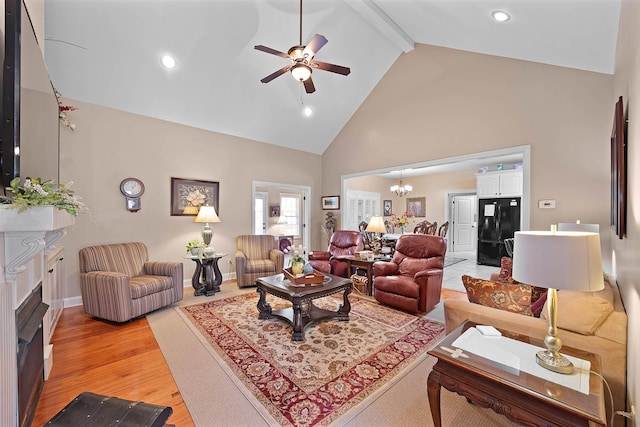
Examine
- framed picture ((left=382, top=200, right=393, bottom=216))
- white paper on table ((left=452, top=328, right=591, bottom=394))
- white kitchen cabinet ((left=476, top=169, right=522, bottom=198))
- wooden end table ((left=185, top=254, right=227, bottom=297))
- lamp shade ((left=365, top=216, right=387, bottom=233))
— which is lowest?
wooden end table ((left=185, top=254, right=227, bottom=297))

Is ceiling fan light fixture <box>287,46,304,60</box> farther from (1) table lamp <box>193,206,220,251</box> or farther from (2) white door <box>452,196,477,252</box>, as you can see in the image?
(2) white door <box>452,196,477,252</box>

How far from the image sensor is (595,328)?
156 centimetres

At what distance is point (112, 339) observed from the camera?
279 centimetres

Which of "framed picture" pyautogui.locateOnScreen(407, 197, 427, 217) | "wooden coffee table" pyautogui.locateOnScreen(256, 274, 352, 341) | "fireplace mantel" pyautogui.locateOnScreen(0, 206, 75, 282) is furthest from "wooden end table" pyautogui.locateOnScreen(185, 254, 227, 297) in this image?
"framed picture" pyautogui.locateOnScreen(407, 197, 427, 217)

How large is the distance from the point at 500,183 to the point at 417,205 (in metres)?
2.95

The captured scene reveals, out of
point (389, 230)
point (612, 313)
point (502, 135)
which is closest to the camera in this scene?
A: point (612, 313)

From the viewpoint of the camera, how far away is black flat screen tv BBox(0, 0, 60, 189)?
132cm

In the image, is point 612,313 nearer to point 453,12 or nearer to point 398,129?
point 453,12

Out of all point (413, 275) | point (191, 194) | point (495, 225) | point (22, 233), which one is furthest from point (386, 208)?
point (22, 233)

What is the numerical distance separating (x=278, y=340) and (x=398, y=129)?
4.20 meters

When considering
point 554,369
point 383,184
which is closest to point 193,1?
point 554,369

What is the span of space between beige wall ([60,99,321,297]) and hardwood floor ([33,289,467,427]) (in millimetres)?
1375

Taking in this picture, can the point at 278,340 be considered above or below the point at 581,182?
below

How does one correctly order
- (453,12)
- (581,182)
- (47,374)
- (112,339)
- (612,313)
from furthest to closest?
1. (581,182)
2. (453,12)
3. (112,339)
4. (47,374)
5. (612,313)
